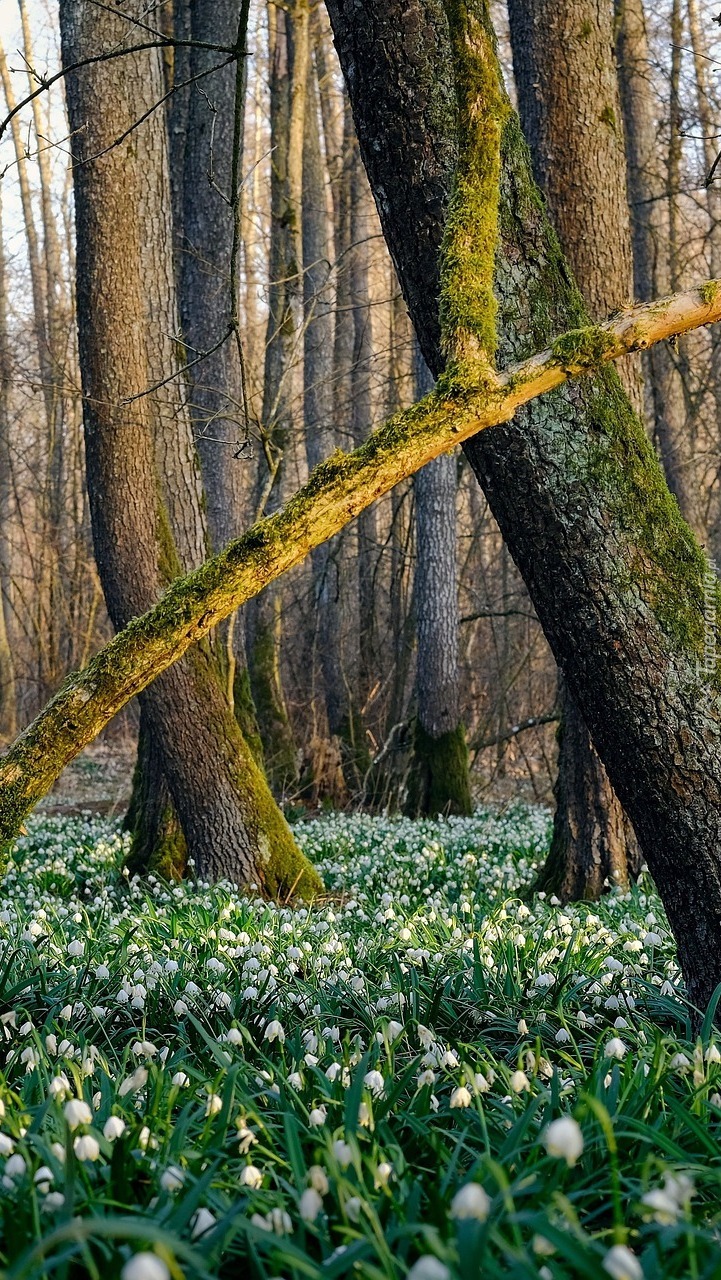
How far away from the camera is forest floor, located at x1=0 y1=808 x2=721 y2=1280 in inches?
66.3

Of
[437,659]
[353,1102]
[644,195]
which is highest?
[644,195]

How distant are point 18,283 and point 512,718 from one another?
17.8 metres

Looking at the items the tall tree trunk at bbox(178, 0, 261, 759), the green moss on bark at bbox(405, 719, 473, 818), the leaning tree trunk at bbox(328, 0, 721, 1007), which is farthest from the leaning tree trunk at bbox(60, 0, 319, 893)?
the green moss on bark at bbox(405, 719, 473, 818)

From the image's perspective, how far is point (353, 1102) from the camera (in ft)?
7.30

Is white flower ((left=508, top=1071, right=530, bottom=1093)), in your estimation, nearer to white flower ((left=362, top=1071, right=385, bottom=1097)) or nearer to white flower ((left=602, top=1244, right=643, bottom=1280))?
white flower ((left=362, top=1071, right=385, bottom=1097))

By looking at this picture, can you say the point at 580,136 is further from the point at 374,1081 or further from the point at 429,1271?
the point at 429,1271

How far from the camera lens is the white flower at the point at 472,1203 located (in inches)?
60.7

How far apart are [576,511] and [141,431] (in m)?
4.24

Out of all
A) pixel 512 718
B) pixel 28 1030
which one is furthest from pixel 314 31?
pixel 28 1030

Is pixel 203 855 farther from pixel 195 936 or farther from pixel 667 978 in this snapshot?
pixel 667 978

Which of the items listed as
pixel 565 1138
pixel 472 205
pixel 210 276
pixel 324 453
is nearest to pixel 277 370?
pixel 324 453

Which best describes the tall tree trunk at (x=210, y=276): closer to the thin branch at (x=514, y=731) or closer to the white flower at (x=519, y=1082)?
the thin branch at (x=514, y=731)

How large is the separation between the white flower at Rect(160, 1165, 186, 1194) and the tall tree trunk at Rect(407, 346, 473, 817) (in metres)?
9.90

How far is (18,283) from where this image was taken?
27.2m
